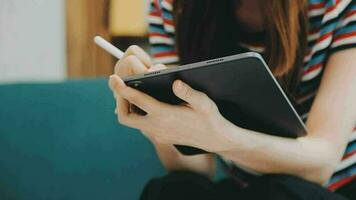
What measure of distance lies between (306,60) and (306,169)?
18 cm

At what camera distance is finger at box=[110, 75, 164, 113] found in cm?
51

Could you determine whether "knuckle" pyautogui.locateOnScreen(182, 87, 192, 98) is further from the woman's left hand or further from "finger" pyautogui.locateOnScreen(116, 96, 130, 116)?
"finger" pyautogui.locateOnScreen(116, 96, 130, 116)

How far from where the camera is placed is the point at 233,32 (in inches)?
31.1

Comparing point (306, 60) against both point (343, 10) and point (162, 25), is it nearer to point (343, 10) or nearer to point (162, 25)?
point (343, 10)

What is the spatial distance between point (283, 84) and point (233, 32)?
0.13 metres

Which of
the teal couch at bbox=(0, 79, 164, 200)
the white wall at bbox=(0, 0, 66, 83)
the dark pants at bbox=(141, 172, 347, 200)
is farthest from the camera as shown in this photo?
the white wall at bbox=(0, 0, 66, 83)

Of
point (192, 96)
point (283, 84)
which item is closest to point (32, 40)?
point (283, 84)

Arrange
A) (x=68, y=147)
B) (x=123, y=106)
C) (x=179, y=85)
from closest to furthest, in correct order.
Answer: (x=179, y=85)
(x=123, y=106)
(x=68, y=147)

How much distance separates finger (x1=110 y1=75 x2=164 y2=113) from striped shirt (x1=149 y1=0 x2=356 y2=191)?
0.28 m

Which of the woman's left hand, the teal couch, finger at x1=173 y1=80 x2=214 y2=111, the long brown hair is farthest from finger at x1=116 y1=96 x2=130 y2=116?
the teal couch

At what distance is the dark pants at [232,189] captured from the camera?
1.80 feet

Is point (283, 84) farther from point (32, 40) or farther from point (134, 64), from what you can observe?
point (32, 40)

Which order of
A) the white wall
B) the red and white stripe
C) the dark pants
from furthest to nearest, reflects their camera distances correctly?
the white wall < the red and white stripe < the dark pants

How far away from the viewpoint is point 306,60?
726mm
